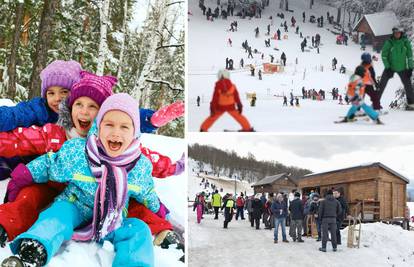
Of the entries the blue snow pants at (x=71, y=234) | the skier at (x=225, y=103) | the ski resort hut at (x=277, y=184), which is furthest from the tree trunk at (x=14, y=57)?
the blue snow pants at (x=71, y=234)

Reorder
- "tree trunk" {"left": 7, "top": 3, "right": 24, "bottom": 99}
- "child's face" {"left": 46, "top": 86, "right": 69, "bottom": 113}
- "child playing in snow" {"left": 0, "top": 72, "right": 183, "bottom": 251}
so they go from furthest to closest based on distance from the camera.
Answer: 1. "tree trunk" {"left": 7, "top": 3, "right": 24, "bottom": 99}
2. "child's face" {"left": 46, "top": 86, "right": 69, "bottom": 113}
3. "child playing in snow" {"left": 0, "top": 72, "right": 183, "bottom": 251}

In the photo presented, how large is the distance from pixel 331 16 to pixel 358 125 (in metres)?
0.54

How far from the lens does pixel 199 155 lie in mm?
1996

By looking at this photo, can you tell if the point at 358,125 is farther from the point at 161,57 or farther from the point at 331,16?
the point at 161,57

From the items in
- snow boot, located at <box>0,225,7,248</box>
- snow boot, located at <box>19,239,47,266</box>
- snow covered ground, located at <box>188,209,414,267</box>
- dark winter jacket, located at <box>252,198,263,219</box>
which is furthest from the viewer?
dark winter jacket, located at <box>252,198,263,219</box>

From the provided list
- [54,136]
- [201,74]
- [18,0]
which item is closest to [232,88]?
[201,74]

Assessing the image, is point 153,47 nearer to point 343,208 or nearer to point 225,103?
point 225,103

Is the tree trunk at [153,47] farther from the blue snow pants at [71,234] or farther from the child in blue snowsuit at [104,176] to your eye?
the blue snow pants at [71,234]

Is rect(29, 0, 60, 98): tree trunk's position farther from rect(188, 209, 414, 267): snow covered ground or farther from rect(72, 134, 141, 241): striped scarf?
rect(72, 134, 141, 241): striped scarf

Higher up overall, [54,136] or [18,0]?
[18,0]

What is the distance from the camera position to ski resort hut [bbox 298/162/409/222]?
1966 mm

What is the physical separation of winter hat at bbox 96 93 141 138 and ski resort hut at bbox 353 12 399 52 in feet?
3.85

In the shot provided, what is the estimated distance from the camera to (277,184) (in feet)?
6.76

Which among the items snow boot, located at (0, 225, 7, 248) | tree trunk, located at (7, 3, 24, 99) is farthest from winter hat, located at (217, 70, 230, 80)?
tree trunk, located at (7, 3, 24, 99)
